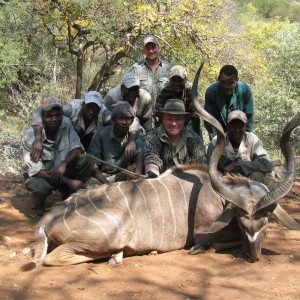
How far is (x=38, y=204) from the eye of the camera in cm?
494

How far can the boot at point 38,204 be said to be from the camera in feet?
16.0

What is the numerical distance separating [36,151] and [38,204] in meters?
0.69

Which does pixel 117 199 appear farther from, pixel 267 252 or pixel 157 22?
pixel 157 22

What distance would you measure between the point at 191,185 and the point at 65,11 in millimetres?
5481

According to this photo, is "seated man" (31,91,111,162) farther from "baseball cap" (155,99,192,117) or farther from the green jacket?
the green jacket

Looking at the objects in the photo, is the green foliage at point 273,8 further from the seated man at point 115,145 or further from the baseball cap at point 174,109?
the baseball cap at point 174,109

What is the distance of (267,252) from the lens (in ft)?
12.5

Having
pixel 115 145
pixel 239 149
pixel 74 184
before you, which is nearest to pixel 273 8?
pixel 115 145

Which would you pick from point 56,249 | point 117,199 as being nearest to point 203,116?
point 117,199

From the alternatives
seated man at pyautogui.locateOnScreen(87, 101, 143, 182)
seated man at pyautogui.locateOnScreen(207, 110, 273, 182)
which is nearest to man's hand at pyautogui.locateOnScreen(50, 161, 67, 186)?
seated man at pyautogui.locateOnScreen(87, 101, 143, 182)

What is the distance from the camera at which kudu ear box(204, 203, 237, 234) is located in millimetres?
3717

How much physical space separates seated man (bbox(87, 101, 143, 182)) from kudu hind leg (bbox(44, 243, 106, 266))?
4.57ft

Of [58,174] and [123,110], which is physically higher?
[123,110]

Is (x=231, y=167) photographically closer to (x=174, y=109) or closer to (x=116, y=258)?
(x=174, y=109)
